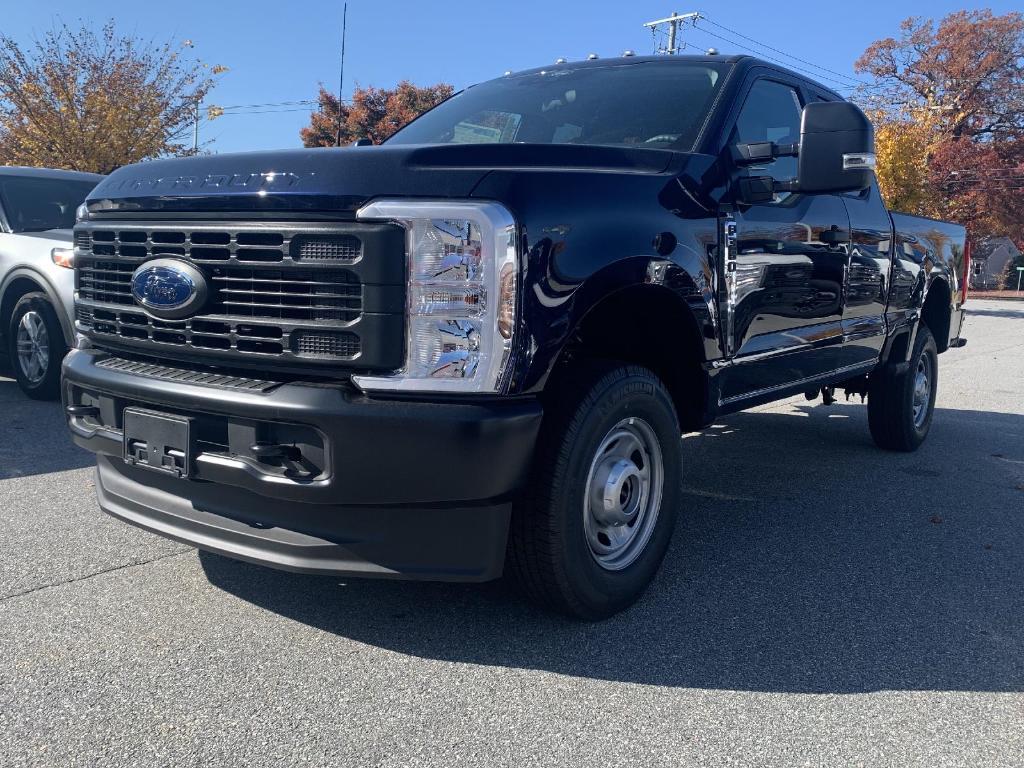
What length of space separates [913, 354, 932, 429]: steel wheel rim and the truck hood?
3996mm

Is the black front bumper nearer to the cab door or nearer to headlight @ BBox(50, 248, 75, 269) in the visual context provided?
the cab door

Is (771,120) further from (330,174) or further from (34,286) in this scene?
(34,286)

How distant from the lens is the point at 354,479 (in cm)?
259

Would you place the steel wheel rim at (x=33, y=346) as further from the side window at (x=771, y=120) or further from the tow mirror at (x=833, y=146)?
the tow mirror at (x=833, y=146)

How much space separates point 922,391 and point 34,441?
5.68 metres

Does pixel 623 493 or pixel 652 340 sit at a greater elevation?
pixel 652 340

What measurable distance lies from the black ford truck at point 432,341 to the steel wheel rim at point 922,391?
119 inches

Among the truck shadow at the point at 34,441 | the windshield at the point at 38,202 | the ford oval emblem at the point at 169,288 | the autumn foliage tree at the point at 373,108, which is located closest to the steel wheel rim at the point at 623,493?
the ford oval emblem at the point at 169,288

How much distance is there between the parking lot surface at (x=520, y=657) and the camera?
7.86 ft

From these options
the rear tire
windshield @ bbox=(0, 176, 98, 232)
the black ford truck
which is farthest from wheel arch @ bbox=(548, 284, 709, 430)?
windshield @ bbox=(0, 176, 98, 232)

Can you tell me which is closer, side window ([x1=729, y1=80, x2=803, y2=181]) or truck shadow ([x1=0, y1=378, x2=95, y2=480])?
side window ([x1=729, y1=80, x2=803, y2=181])

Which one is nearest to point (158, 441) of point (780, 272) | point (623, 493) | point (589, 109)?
point (623, 493)

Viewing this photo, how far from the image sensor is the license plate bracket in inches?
109

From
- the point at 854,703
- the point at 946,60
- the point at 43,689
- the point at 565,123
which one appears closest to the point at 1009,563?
the point at 854,703
